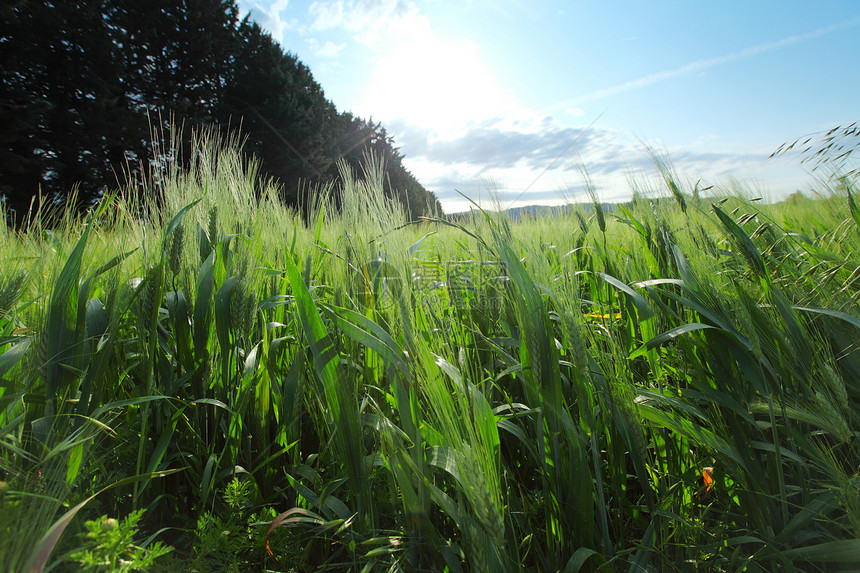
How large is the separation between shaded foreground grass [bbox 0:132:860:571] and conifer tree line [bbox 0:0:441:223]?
5.41m

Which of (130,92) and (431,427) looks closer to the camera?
(431,427)

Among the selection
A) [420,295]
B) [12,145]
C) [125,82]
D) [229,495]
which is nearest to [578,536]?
[420,295]

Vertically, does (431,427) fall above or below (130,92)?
below

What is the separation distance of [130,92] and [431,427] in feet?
56.2

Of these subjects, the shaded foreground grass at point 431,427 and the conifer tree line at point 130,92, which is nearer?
the shaded foreground grass at point 431,427

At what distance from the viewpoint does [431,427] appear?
0.73m

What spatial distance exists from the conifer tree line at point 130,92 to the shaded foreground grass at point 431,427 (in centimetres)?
541

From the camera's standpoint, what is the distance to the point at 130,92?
13.0 meters

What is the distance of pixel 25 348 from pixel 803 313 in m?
1.96

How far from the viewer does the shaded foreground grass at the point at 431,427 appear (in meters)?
0.67

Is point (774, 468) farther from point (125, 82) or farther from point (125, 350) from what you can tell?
point (125, 82)

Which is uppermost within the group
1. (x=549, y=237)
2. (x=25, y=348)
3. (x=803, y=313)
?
(x=549, y=237)

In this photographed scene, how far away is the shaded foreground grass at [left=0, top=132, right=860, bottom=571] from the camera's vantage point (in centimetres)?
67

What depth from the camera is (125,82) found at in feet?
42.3
